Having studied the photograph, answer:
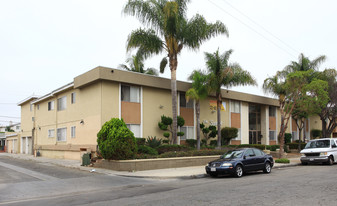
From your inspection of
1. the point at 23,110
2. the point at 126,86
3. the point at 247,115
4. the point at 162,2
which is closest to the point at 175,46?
the point at 162,2

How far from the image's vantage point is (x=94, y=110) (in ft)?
69.0

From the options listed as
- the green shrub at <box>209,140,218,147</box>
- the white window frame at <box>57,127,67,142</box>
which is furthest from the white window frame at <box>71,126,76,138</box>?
the green shrub at <box>209,140,218,147</box>

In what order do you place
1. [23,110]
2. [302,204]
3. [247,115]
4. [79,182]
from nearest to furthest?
[302,204], [79,182], [247,115], [23,110]

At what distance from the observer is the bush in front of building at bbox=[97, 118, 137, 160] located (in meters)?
16.3

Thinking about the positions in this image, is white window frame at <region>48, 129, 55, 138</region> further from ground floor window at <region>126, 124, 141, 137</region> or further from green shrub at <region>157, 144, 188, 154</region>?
green shrub at <region>157, 144, 188, 154</region>

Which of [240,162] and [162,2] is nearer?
[240,162]

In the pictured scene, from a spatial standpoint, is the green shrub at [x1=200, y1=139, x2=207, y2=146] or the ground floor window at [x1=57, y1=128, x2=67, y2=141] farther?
the green shrub at [x1=200, y1=139, x2=207, y2=146]

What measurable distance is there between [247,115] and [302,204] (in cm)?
2529

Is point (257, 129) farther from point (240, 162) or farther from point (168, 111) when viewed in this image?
point (240, 162)

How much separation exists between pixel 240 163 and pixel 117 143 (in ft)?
21.2

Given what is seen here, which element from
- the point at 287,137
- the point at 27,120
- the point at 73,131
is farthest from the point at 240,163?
the point at 27,120

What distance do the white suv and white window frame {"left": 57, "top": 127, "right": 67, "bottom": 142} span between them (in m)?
18.6

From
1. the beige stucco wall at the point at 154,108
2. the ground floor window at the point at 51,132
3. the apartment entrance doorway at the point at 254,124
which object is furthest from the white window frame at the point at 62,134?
the apartment entrance doorway at the point at 254,124

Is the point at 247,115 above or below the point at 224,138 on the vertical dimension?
above
